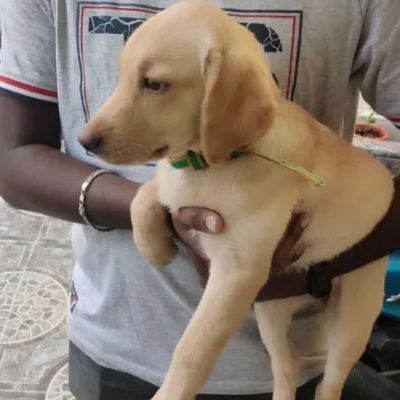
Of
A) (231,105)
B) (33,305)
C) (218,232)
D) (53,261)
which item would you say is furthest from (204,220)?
(53,261)

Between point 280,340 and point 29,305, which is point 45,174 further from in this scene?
point 29,305

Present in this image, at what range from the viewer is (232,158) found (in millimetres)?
715

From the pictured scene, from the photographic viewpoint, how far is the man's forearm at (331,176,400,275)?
2.64ft

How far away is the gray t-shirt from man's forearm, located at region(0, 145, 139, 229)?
0.10 feet

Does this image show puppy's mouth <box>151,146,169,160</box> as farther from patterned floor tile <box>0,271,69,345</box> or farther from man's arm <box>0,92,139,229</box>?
patterned floor tile <box>0,271,69,345</box>

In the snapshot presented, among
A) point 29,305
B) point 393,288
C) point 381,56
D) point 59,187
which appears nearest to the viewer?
point 381,56

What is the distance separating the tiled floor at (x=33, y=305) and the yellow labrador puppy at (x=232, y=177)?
0.92 metres

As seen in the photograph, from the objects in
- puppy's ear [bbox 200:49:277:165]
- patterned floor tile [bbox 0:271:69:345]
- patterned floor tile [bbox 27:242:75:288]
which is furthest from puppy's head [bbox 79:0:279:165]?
patterned floor tile [bbox 27:242:75:288]

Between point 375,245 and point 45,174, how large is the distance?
415 millimetres

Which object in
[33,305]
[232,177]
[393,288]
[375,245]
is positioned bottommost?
[33,305]

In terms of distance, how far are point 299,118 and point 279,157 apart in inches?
2.1

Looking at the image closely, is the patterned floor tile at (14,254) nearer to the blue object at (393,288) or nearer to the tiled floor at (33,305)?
the tiled floor at (33,305)

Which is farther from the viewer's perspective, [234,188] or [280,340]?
[280,340]

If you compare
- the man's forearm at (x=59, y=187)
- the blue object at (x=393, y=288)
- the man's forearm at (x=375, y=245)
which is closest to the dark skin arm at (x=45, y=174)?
the man's forearm at (x=59, y=187)
